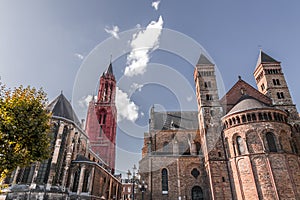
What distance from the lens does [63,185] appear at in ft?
75.9

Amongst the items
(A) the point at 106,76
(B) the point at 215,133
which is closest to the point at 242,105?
(B) the point at 215,133

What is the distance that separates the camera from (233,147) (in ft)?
80.8

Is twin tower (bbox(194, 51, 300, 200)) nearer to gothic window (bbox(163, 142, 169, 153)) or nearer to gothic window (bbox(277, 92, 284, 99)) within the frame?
gothic window (bbox(277, 92, 284, 99))

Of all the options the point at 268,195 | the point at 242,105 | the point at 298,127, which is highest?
the point at 242,105

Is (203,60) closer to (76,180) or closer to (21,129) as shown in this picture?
(76,180)

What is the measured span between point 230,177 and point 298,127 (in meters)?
12.5

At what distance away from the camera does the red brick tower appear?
44.7 metres

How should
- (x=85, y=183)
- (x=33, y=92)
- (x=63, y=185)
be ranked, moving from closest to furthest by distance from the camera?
(x=33, y=92)
(x=63, y=185)
(x=85, y=183)

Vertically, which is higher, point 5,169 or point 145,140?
point 145,140

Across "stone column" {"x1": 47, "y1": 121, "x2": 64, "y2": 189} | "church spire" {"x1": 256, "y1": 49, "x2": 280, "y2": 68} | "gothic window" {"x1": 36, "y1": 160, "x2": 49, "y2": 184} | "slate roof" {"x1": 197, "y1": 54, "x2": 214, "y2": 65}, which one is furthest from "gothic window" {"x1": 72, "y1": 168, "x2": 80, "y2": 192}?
"church spire" {"x1": 256, "y1": 49, "x2": 280, "y2": 68}

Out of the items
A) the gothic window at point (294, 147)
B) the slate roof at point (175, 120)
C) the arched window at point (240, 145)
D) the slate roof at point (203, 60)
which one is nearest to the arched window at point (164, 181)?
the slate roof at point (175, 120)

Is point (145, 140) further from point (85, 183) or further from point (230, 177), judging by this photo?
point (230, 177)

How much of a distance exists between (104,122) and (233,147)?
3207cm

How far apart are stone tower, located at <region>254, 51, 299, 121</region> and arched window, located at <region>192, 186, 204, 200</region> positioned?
55.5 ft
